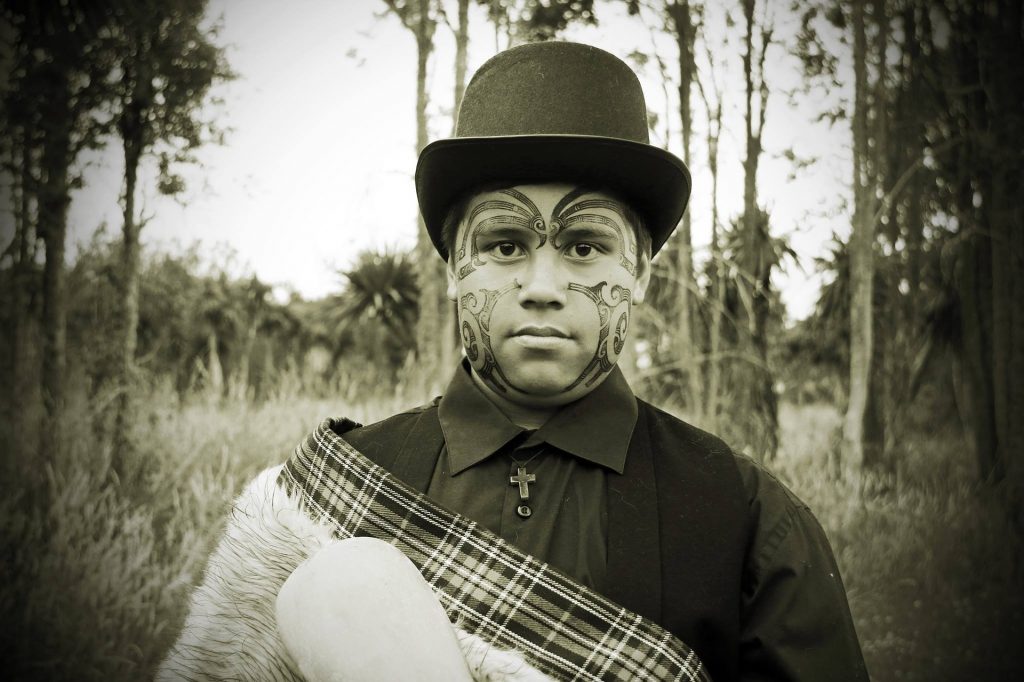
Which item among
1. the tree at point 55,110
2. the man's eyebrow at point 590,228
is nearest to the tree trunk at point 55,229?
the tree at point 55,110

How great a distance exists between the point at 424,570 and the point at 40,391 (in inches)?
64.8

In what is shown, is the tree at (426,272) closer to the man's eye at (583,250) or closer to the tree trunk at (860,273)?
the man's eye at (583,250)

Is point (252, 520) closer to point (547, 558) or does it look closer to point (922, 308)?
point (547, 558)

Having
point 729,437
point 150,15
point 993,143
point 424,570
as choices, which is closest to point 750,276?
point 729,437

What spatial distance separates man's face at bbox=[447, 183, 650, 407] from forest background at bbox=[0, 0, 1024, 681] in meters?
1.21

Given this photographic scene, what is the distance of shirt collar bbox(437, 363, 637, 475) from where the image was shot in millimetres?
1360

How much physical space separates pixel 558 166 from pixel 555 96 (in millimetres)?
198

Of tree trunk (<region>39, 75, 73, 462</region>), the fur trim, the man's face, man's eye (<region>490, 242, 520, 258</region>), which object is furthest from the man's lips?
tree trunk (<region>39, 75, 73, 462</region>)

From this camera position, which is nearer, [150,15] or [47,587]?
[47,587]

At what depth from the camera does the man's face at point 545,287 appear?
1.34 m

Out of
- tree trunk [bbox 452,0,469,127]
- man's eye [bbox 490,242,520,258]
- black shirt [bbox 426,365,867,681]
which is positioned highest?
tree trunk [bbox 452,0,469,127]

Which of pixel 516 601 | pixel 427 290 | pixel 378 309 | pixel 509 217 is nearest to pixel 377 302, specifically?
pixel 378 309

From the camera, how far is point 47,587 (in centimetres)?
192

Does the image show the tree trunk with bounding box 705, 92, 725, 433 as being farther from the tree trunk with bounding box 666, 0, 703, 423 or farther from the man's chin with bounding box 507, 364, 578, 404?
the man's chin with bounding box 507, 364, 578, 404
